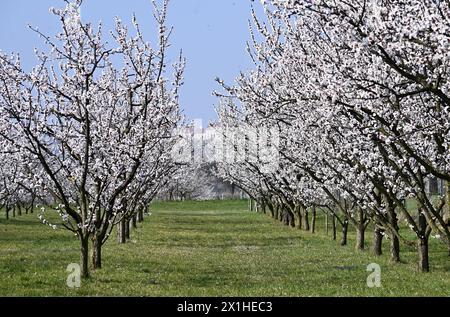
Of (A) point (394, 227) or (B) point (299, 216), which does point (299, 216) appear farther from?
(A) point (394, 227)

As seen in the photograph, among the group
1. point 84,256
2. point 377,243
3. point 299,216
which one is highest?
point 299,216

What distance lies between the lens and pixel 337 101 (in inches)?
461

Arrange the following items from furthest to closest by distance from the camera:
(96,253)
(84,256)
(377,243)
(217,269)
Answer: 1. (377,243)
2. (217,269)
3. (96,253)
4. (84,256)

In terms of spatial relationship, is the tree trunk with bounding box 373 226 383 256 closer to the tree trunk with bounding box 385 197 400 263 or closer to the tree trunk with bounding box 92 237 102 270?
the tree trunk with bounding box 385 197 400 263

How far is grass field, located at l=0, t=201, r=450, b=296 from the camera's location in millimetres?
13938

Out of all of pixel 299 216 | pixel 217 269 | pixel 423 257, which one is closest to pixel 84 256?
pixel 217 269

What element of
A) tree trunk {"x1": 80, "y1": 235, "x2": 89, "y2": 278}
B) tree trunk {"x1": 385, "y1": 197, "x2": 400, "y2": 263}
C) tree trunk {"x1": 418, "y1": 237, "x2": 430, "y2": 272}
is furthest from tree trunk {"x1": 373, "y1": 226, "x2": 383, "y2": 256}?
tree trunk {"x1": 80, "y1": 235, "x2": 89, "y2": 278}

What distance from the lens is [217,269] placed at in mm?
19391

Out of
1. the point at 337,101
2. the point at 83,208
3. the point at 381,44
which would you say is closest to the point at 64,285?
the point at 83,208

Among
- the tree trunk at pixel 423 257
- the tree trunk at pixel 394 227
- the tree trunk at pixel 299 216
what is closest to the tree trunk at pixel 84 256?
the tree trunk at pixel 423 257

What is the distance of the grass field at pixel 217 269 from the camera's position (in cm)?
1394

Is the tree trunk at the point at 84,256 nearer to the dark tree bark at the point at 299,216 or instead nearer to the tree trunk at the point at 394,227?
the tree trunk at the point at 394,227

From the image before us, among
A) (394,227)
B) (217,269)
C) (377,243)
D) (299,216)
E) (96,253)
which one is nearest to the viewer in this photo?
(96,253)

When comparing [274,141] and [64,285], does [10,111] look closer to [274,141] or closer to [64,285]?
[64,285]
